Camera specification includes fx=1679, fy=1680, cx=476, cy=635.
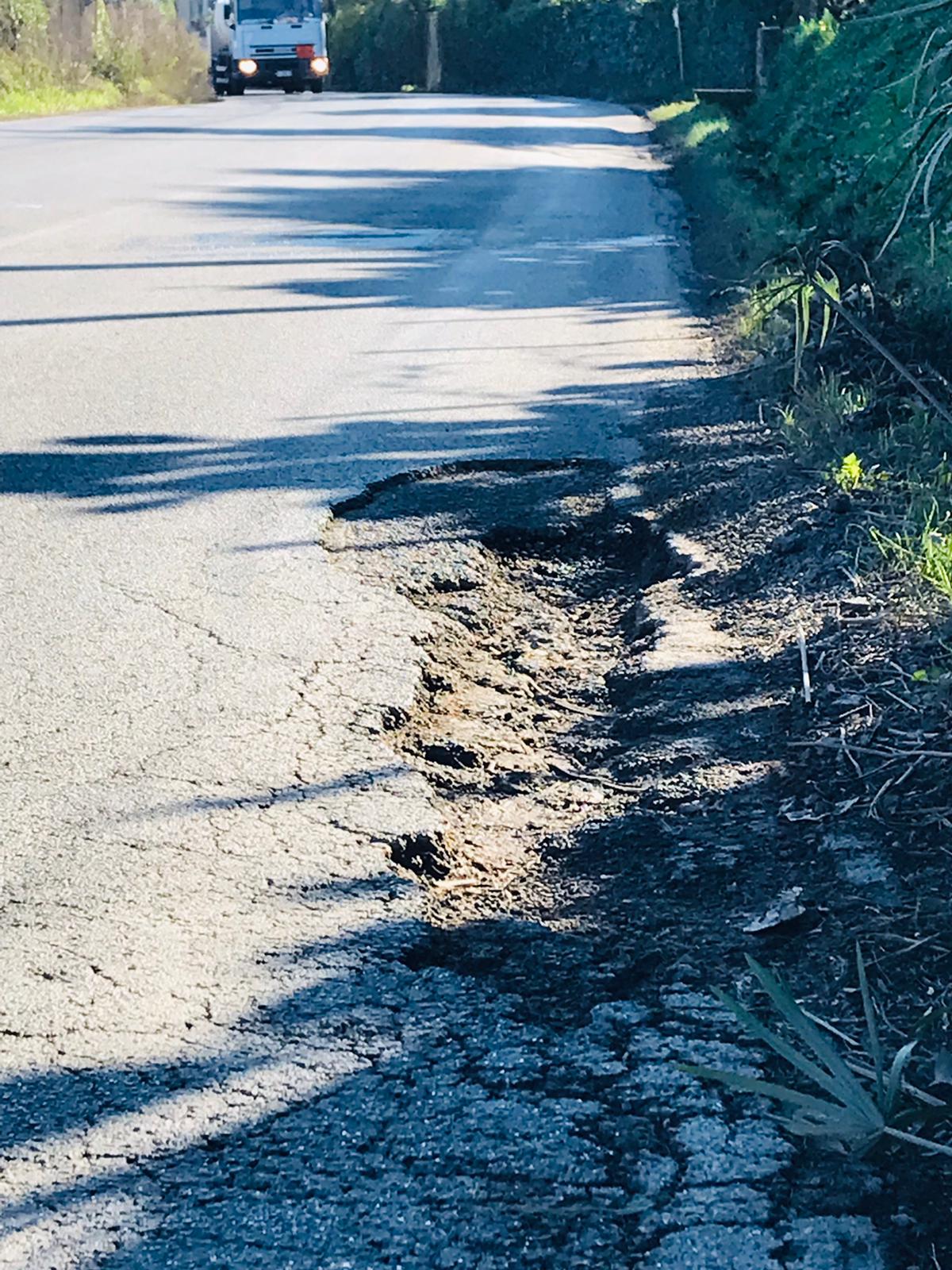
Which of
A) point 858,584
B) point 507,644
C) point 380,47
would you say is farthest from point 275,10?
point 858,584

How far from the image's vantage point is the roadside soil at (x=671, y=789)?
2295mm

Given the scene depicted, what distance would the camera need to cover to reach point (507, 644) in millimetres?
4434

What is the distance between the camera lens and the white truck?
34219 millimetres

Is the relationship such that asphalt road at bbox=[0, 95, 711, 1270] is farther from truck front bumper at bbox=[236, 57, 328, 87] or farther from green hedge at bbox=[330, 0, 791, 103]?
green hedge at bbox=[330, 0, 791, 103]

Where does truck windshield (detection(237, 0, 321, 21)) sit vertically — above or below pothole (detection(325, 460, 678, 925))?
above

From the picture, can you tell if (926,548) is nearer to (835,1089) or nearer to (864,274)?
(864,274)

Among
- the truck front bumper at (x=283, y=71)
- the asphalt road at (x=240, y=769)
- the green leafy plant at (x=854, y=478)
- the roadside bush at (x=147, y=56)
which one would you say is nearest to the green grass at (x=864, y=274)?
the green leafy plant at (x=854, y=478)

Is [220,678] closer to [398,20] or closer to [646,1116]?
[646,1116]

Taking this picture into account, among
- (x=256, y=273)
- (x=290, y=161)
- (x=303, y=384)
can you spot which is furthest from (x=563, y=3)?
(x=303, y=384)

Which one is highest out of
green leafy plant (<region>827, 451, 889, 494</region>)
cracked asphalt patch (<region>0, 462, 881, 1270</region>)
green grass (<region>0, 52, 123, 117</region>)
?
green grass (<region>0, 52, 123, 117</region>)

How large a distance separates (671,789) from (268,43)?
33960mm

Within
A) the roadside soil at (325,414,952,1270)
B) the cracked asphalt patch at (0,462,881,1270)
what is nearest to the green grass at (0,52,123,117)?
the roadside soil at (325,414,952,1270)

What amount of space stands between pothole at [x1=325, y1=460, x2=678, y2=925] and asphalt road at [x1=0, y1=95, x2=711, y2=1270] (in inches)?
4.2

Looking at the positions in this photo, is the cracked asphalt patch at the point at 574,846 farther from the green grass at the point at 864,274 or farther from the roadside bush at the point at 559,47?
the roadside bush at the point at 559,47
